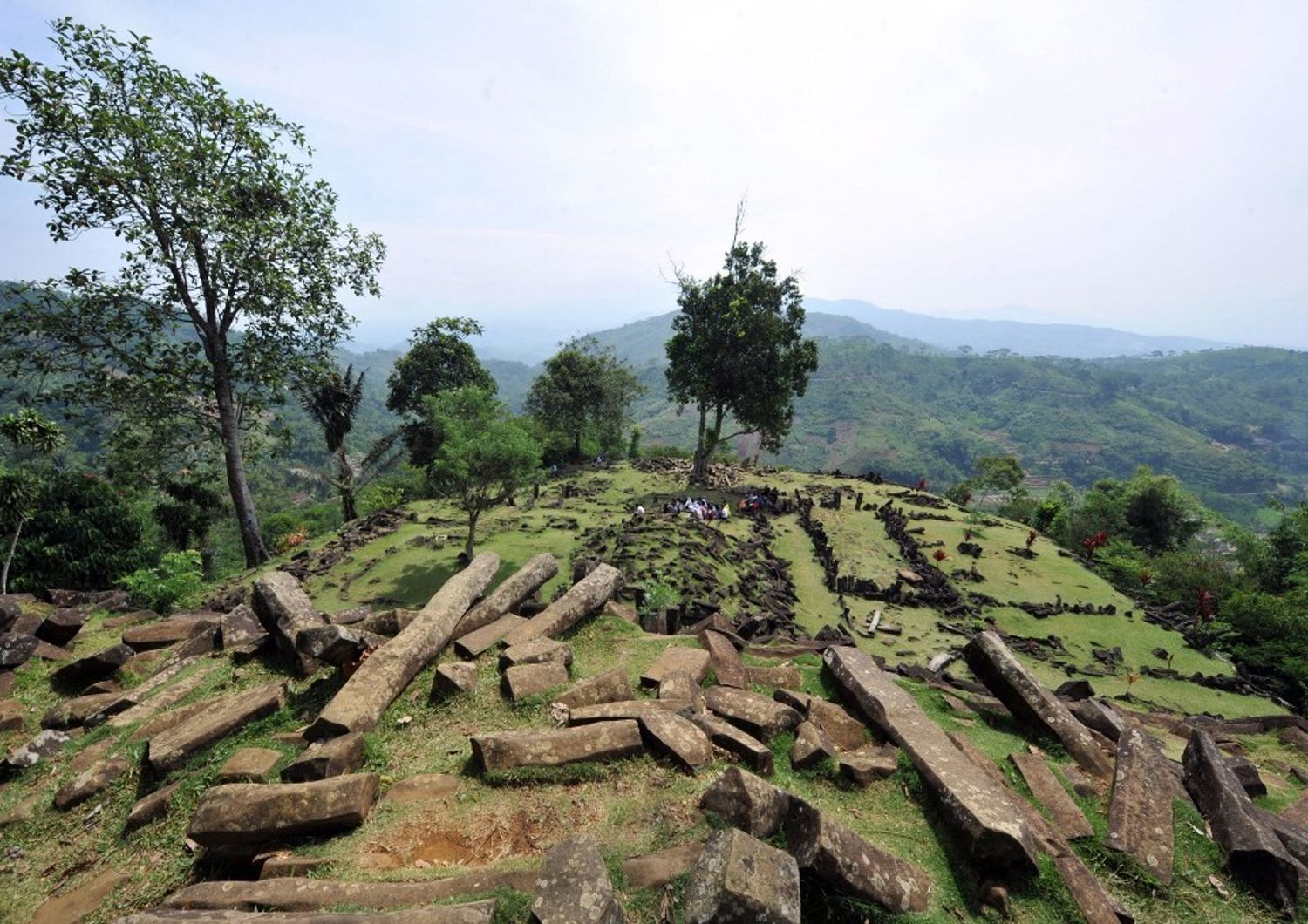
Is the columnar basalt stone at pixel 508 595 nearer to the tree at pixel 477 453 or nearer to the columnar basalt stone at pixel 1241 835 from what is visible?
the columnar basalt stone at pixel 1241 835

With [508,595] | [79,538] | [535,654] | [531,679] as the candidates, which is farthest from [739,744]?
[79,538]

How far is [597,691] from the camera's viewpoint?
221 inches

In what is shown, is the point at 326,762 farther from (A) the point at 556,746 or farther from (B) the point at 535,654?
(B) the point at 535,654

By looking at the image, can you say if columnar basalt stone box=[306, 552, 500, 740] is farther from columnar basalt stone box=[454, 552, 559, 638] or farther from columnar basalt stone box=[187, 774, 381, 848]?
columnar basalt stone box=[187, 774, 381, 848]

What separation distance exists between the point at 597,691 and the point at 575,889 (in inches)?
102

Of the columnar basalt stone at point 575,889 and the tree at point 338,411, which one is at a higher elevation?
the tree at point 338,411

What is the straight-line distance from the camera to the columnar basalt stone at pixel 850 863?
331cm

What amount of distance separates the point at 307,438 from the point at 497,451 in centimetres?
9966

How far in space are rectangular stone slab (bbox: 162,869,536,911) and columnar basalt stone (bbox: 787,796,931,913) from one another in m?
1.68

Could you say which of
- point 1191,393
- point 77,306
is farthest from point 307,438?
point 1191,393

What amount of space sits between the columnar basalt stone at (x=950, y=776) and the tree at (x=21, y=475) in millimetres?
18357

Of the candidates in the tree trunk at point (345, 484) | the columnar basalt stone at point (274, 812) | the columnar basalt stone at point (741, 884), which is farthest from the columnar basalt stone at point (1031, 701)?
the tree trunk at point (345, 484)

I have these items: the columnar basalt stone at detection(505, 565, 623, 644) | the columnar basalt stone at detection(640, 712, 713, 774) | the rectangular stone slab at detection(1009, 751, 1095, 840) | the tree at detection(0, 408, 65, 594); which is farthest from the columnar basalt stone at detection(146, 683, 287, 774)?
the tree at detection(0, 408, 65, 594)

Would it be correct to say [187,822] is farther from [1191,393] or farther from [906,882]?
[1191,393]
